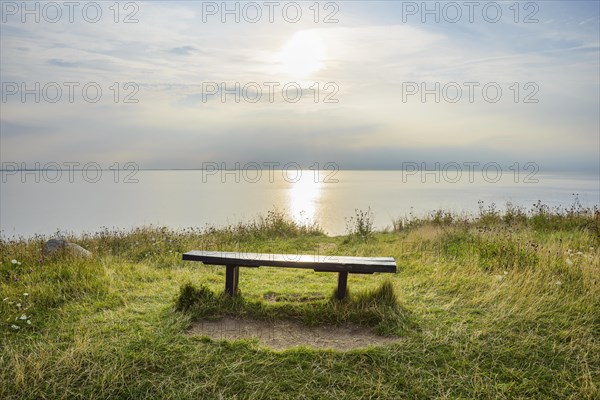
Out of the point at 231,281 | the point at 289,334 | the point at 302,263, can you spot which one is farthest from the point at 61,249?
the point at 289,334

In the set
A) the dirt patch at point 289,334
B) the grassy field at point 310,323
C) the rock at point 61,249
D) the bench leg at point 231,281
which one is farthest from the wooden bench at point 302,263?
the rock at point 61,249

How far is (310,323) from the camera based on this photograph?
17.4 ft

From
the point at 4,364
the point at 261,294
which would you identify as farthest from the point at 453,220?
the point at 4,364

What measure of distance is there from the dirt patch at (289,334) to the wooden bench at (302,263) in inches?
26.6

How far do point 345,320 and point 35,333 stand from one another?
3.54m

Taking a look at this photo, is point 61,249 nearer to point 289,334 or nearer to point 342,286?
point 289,334

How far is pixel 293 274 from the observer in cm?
819

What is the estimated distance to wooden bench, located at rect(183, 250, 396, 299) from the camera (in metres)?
5.57

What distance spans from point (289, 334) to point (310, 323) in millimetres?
353

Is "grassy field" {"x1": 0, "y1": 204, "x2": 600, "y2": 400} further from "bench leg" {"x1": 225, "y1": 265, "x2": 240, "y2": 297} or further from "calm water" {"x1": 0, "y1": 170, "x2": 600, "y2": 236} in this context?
"calm water" {"x1": 0, "y1": 170, "x2": 600, "y2": 236}

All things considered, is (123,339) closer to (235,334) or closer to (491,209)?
(235,334)

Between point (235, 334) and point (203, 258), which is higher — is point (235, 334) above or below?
below

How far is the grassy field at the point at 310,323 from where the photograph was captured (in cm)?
393

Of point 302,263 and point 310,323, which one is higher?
point 302,263
